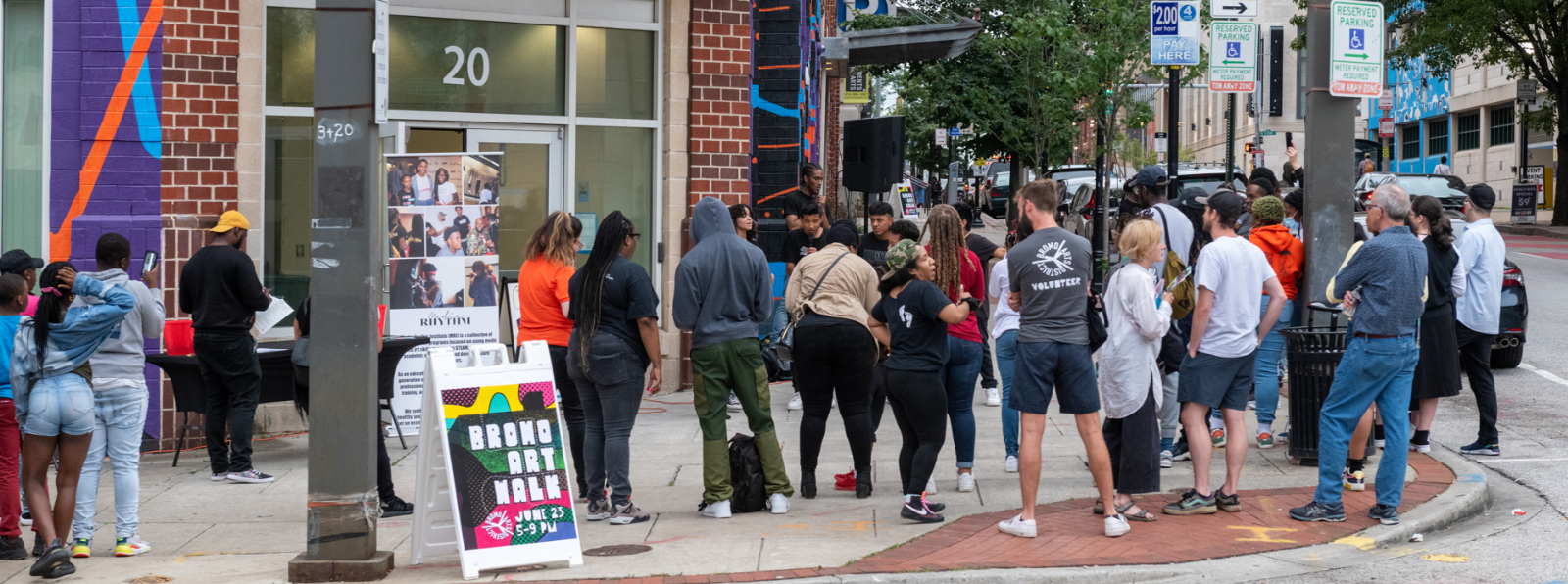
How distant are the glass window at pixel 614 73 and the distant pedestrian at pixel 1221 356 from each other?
619 cm

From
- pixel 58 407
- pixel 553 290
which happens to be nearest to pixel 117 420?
pixel 58 407

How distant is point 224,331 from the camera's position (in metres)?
8.51

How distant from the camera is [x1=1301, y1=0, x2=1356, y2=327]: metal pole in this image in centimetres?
846

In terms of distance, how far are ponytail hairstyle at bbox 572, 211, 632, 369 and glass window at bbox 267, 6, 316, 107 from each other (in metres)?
4.59

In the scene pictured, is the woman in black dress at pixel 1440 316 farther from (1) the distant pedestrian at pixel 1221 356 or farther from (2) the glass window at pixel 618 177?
(2) the glass window at pixel 618 177

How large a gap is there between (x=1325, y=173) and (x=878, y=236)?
9.79 feet

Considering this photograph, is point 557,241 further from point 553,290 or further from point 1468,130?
point 1468,130

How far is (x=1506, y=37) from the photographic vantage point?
32.0 meters

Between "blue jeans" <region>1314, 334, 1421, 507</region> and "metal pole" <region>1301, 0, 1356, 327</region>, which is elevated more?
"metal pole" <region>1301, 0, 1356, 327</region>

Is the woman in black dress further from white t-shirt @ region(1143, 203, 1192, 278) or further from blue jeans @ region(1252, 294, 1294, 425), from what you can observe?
white t-shirt @ region(1143, 203, 1192, 278)

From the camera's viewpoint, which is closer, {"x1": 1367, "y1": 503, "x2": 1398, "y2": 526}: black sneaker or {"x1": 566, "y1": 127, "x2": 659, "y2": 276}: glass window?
{"x1": 1367, "y1": 503, "x2": 1398, "y2": 526}: black sneaker

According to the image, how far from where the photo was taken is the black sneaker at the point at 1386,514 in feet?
22.0

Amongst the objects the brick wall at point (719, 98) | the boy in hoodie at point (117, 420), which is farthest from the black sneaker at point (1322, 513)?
the brick wall at point (719, 98)

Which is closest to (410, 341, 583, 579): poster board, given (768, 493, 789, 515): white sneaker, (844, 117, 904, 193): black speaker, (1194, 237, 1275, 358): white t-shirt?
(768, 493, 789, 515): white sneaker
